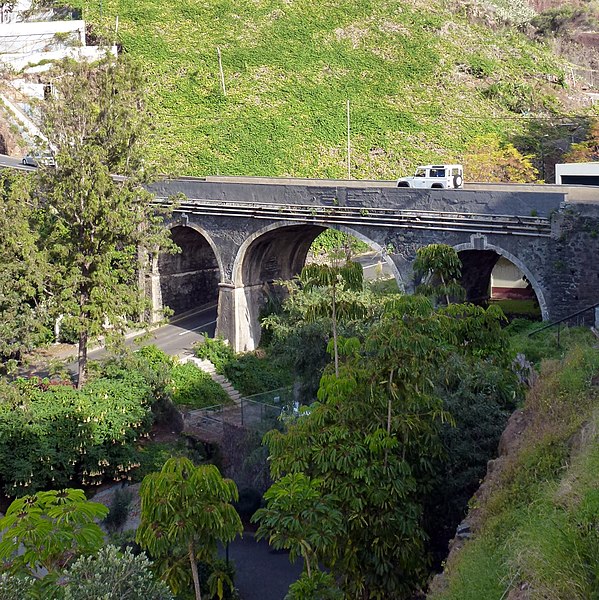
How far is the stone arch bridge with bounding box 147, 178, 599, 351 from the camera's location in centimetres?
2173

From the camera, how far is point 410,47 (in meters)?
51.8

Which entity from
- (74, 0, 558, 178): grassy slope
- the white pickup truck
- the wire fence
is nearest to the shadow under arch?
the white pickup truck

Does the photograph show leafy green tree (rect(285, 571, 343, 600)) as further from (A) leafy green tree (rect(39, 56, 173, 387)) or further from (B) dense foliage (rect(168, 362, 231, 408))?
(B) dense foliage (rect(168, 362, 231, 408))

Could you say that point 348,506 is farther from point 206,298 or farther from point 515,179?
point 515,179

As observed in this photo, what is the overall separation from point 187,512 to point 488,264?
19.9 meters

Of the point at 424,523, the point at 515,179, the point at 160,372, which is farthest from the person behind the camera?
the point at 515,179

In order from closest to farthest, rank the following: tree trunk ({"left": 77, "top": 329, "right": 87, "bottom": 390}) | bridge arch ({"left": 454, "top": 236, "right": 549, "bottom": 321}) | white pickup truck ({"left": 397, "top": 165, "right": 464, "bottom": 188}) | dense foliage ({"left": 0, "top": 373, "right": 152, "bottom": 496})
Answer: dense foliage ({"left": 0, "top": 373, "right": 152, "bottom": 496}) → bridge arch ({"left": 454, "top": 236, "right": 549, "bottom": 321}) → tree trunk ({"left": 77, "top": 329, "right": 87, "bottom": 390}) → white pickup truck ({"left": 397, "top": 165, "right": 464, "bottom": 188})

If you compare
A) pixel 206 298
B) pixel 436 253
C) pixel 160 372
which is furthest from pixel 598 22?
pixel 436 253

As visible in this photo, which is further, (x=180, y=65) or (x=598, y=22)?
(x=598, y=22)

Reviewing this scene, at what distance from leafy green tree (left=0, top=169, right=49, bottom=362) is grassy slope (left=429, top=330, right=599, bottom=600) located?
49.6 ft

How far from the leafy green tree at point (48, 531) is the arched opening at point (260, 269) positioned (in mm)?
21871

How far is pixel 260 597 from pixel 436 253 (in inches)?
314

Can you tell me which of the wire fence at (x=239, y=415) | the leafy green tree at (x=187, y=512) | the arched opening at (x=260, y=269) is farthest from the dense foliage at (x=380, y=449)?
the arched opening at (x=260, y=269)

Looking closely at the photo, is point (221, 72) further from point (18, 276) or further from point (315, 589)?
point (315, 589)
